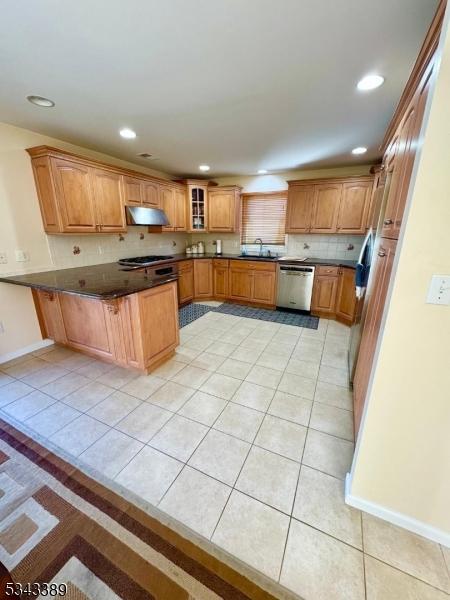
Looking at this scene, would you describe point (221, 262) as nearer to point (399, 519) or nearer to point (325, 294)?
point (325, 294)

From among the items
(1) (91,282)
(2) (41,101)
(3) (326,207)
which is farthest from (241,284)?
(2) (41,101)

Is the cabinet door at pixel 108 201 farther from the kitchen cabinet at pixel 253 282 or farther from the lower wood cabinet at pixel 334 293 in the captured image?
the lower wood cabinet at pixel 334 293

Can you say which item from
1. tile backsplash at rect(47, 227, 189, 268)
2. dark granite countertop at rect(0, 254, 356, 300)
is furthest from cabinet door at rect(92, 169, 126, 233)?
dark granite countertop at rect(0, 254, 356, 300)

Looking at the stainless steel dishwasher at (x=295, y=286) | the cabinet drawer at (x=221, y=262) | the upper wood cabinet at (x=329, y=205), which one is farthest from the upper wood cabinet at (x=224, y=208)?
the stainless steel dishwasher at (x=295, y=286)

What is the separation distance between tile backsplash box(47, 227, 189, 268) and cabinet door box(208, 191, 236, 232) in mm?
863

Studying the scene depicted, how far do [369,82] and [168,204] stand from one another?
3.24m

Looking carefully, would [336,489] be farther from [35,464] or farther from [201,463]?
[35,464]

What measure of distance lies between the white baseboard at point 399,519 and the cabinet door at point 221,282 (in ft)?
12.1

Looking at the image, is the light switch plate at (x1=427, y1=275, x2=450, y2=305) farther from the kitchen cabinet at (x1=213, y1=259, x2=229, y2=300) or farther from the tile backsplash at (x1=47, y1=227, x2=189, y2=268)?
the kitchen cabinet at (x1=213, y1=259, x2=229, y2=300)

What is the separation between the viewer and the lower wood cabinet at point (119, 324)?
230 cm

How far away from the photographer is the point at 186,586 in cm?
100

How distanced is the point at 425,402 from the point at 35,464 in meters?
2.21

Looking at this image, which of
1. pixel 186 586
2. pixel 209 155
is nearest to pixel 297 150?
pixel 209 155

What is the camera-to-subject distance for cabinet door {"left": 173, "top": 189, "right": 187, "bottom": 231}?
4438 mm
